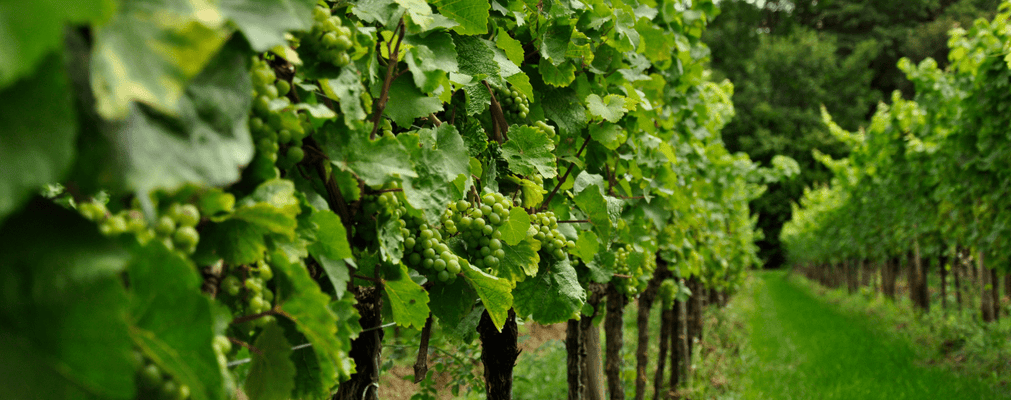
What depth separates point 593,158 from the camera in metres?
2.46

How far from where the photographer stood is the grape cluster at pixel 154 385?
66cm

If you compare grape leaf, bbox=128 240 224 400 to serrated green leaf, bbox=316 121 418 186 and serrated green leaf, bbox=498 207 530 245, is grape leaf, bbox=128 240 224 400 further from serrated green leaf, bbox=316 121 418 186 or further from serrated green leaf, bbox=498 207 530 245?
serrated green leaf, bbox=498 207 530 245

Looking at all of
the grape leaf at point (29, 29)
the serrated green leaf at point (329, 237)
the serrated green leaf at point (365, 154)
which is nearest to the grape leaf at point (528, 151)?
the serrated green leaf at point (365, 154)

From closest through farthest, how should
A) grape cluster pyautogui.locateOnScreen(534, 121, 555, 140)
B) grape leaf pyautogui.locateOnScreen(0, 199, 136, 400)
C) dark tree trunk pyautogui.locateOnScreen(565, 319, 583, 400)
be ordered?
grape leaf pyautogui.locateOnScreen(0, 199, 136, 400) < grape cluster pyautogui.locateOnScreen(534, 121, 555, 140) < dark tree trunk pyautogui.locateOnScreen(565, 319, 583, 400)

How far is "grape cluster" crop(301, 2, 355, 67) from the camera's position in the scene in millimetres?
980

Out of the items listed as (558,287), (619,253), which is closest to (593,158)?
(619,253)

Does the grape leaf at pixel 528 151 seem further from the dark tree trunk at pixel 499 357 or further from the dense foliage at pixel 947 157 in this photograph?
the dense foliage at pixel 947 157

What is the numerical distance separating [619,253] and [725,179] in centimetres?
522

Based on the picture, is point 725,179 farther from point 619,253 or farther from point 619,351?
point 619,253

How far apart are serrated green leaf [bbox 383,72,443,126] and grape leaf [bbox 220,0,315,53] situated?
0.57 meters

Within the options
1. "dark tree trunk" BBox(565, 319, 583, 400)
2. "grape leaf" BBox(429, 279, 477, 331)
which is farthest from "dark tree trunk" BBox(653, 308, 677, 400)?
"grape leaf" BBox(429, 279, 477, 331)

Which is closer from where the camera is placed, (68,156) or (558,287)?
(68,156)

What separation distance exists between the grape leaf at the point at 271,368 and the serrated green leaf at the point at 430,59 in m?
0.54

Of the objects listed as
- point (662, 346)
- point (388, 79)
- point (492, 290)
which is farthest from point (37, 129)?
point (662, 346)
